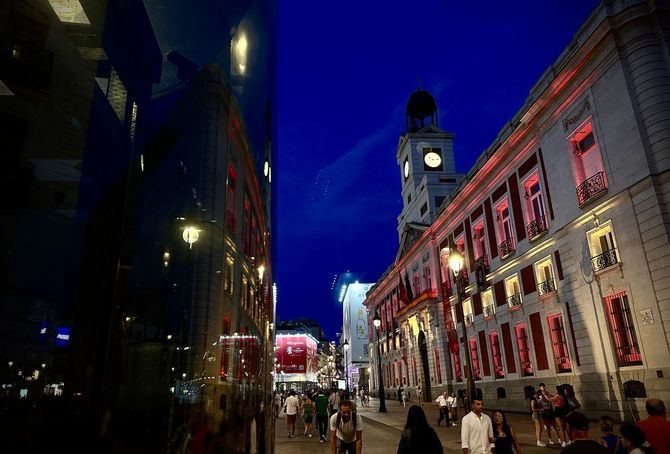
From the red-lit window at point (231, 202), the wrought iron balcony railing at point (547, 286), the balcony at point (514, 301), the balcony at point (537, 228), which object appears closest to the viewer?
the red-lit window at point (231, 202)

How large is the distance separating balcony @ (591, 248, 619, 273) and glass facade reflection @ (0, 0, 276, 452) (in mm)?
19467

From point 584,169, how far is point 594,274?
4.51 meters

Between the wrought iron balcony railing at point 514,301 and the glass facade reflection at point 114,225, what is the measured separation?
26.6 m

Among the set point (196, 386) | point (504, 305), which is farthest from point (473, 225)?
point (196, 386)

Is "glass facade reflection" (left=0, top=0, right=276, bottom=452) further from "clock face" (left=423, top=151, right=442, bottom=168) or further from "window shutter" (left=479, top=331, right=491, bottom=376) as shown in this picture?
"clock face" (left=423, top=151, right=442, bottom=168)

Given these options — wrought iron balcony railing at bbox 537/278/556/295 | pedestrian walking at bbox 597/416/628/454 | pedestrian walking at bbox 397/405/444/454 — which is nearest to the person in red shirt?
pedestrian walking at bbox 597/416/628/454

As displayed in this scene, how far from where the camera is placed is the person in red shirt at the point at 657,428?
5.37 metres

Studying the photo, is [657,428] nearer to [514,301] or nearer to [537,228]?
[537,228]

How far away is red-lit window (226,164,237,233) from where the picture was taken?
46.4 inches

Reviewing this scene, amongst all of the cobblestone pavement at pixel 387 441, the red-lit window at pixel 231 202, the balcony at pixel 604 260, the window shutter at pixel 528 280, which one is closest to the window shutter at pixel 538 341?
the window shutter at pixel 528 280

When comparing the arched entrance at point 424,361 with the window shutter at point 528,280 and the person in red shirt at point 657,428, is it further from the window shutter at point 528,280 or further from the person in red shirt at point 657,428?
the person in red shirt at point 657,428

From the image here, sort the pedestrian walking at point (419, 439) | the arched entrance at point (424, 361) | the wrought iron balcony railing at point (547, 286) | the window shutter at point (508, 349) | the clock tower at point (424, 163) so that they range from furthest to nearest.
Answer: the clock tower at point (424, 163), the arched entrance at point (424, 361), the window shutter at point (508, 349), the wrought iron balcony railing at point (547, 286), the pedestrian walking at point (419, 439)

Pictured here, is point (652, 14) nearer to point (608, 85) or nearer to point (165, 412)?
point (608, 85)

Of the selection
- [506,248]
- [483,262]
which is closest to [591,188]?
[506,248]
